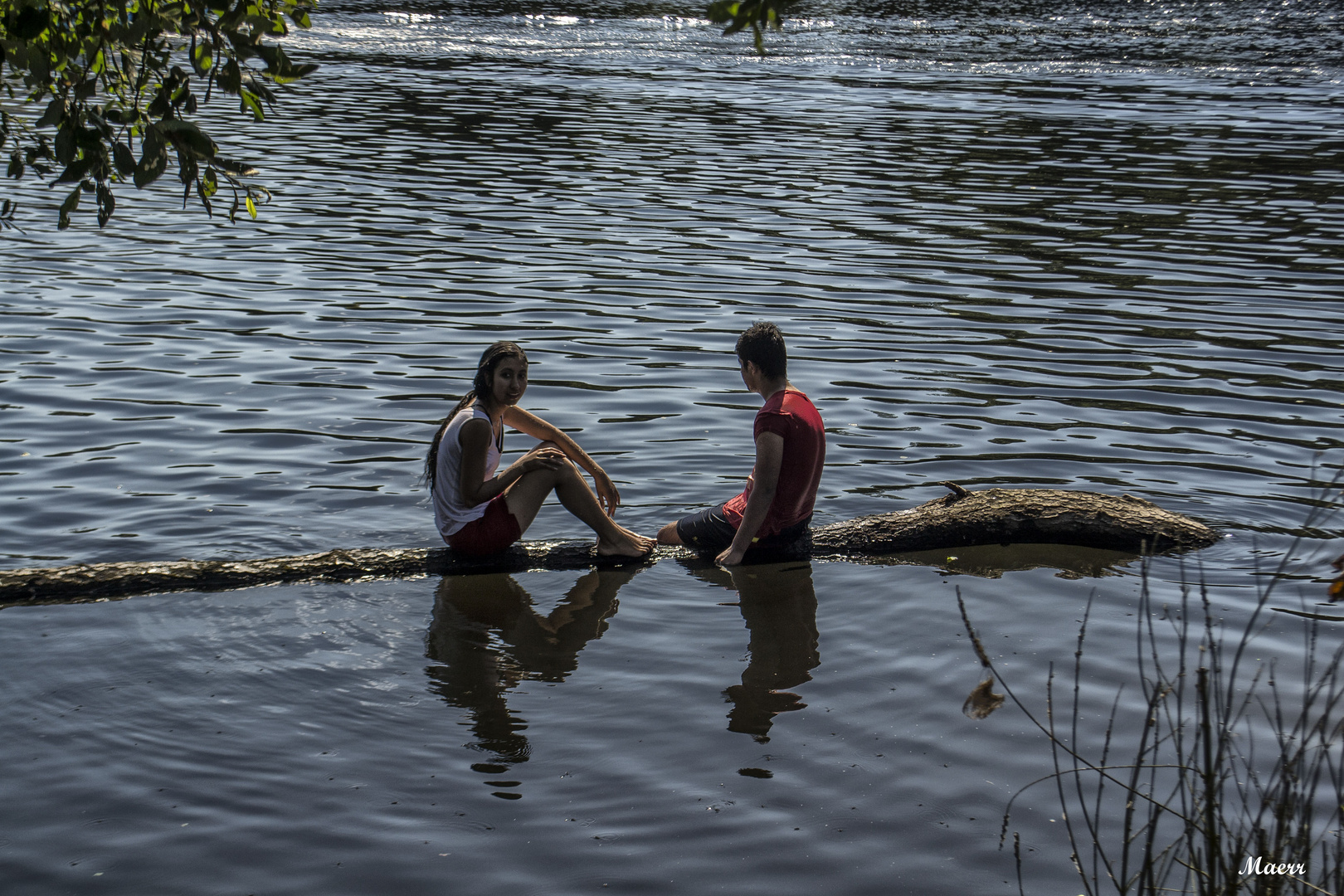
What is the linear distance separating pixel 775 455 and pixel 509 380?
1.79 metres

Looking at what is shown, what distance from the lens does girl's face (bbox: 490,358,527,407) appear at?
25.5 feet

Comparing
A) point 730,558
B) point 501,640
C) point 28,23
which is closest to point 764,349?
point 730,558

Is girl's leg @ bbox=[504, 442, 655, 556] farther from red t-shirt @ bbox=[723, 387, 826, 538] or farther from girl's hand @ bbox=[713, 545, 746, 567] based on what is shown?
red t-shirt @ bbox=[723, 387, 826, 538]

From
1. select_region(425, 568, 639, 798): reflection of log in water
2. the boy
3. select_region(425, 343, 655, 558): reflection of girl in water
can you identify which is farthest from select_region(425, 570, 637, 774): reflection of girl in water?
the boy

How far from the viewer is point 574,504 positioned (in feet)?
26.3

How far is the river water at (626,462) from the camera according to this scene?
542cm

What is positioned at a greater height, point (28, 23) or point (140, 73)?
point (28, 23)

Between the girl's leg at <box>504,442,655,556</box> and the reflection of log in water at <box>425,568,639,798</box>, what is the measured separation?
0.23m

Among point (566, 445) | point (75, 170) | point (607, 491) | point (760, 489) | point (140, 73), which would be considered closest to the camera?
point (75, 170)

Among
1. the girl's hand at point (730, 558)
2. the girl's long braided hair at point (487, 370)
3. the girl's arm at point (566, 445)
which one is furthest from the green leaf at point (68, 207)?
the girl's hand at point (730, 558)

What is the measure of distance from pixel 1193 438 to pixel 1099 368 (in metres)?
1.99

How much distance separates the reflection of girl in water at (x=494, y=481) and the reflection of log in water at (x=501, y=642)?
0.34m

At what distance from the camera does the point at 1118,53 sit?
117ft

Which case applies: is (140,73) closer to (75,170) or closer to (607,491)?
(75,170)
